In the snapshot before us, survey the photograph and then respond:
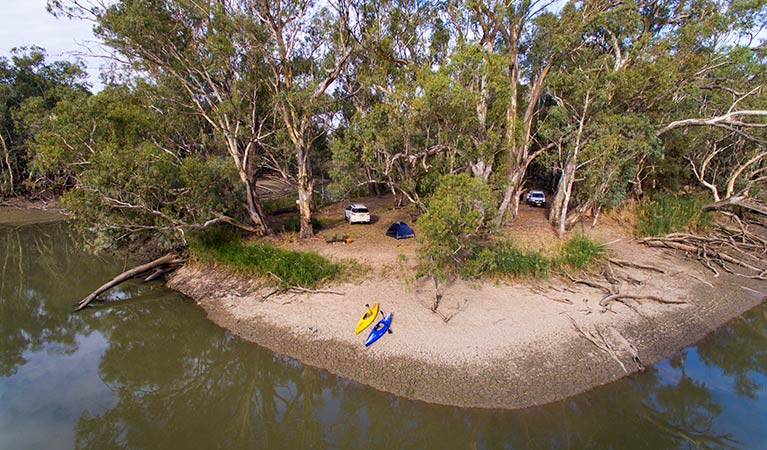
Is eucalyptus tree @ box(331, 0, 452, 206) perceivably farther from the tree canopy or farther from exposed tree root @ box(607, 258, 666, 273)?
exposed tree root @ box(607, 258, 666, 273)

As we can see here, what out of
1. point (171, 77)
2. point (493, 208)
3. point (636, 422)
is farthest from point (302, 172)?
point (636, 422)

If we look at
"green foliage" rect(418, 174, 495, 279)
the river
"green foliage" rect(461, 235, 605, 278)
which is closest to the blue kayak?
the river

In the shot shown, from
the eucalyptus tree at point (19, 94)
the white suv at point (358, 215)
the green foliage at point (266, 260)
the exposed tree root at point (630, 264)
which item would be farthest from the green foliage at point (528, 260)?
the eucalyptus tree at point (19, 94)

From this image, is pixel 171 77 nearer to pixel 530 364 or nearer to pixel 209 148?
pixel 209 148

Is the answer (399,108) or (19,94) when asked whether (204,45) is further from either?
(19,94)

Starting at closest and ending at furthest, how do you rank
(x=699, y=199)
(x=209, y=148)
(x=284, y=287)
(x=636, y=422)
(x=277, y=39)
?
(x=636, y=422) < (x=284, y=287) < (x=277, y=39) < (x=699, y=199) < (x=209, y=148)

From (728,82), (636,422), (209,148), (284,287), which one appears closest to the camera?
(636,422)
